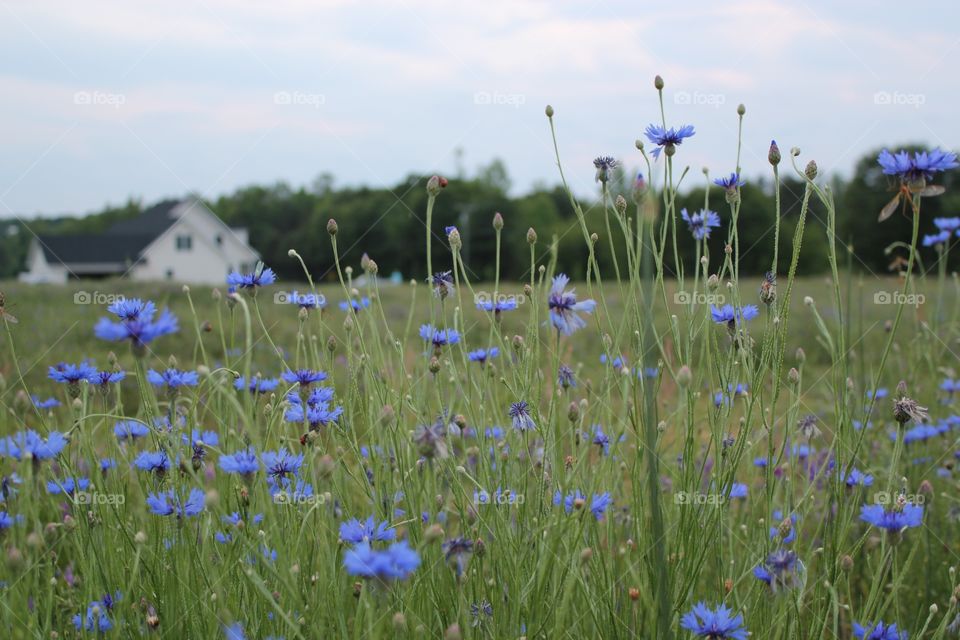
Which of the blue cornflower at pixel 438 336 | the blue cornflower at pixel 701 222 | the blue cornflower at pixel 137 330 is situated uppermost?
the blue cornflower at pixel 701 222

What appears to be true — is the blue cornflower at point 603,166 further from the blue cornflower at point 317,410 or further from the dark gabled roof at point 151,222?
the dark gabled roof at point 151,222

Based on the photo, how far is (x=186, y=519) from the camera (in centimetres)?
183

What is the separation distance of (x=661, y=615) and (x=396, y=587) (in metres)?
0.52

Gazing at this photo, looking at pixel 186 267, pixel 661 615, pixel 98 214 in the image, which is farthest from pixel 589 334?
pixel 98 214

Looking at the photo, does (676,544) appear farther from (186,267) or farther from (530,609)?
(186,267)

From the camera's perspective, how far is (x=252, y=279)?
2.02 meters

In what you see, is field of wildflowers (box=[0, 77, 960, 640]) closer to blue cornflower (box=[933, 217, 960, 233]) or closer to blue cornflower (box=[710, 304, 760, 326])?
blue cornflower (box=[710, 304, 760, 326])

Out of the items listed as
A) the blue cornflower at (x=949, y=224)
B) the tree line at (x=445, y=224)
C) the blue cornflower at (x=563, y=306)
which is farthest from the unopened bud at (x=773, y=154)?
the tree line at (x=445, y=224)

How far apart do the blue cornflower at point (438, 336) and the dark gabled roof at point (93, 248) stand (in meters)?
31.4

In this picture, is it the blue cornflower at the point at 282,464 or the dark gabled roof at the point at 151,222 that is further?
the dark gabled roof at the point at 151,222

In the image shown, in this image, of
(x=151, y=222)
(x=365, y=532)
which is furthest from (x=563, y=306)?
(x=151, y=222)

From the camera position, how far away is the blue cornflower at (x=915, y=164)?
1737 mm

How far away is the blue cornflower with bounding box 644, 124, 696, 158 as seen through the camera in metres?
1.95

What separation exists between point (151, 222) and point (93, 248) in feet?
17.6
